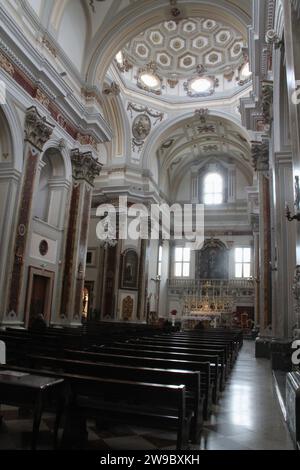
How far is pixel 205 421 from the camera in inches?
153

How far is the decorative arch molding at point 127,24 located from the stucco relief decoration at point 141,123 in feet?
22.7

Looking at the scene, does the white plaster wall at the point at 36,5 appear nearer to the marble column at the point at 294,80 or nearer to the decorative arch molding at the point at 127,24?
the decorative arch molding at the point at 127,24

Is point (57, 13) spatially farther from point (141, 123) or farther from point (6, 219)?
point (141, 123)

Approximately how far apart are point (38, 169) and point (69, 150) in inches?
98.9

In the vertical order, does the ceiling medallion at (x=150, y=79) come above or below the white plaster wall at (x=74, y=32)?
above

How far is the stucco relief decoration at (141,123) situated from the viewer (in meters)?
21.7

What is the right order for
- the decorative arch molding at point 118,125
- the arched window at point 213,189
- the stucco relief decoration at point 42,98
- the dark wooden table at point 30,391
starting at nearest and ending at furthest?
the dark wooden table at point 30,391 → the stucco relief decoration at point 42,98 → the decorative arch molding at point 118,125 → the arched window at point 213,189

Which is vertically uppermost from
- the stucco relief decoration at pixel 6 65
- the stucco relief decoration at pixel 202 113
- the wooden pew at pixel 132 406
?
the stucco relief decoration at pixel 202 113

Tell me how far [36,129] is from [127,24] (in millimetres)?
6525

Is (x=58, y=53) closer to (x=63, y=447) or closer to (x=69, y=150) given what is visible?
(x=69, y=150)

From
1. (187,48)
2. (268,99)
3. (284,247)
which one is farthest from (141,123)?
(284,247)

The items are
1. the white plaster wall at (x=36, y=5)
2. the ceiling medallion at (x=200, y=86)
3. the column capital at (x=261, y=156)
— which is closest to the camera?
the white plaster wall at (x=36, y=5)

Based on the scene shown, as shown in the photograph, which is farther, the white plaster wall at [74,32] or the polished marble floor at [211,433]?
the white plaster wall at [74,32]

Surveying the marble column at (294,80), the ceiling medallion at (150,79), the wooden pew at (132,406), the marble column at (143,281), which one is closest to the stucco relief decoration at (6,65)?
the marble column at (294,80)
